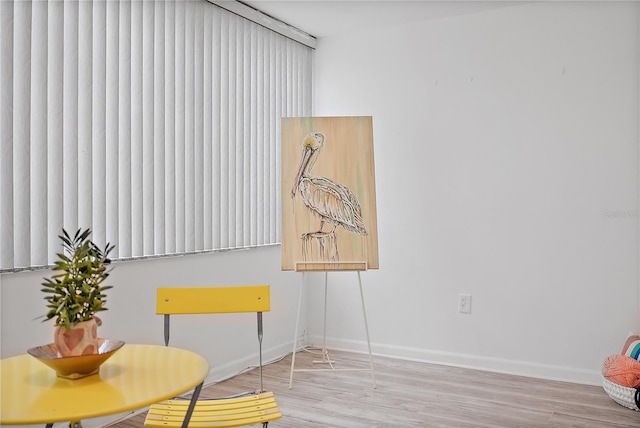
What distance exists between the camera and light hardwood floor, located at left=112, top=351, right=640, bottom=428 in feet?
10.6

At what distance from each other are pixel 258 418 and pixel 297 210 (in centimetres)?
212

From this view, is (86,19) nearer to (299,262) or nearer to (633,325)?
(299,262)

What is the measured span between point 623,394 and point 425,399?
1.08m

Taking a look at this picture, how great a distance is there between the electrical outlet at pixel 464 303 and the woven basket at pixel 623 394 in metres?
1.04

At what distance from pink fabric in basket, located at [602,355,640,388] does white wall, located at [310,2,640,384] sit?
1.44 ft

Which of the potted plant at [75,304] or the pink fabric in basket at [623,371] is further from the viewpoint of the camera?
the pink fabric in basket at [623,371]

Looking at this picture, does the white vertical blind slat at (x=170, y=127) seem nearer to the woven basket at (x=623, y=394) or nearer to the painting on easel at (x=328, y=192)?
the painting on easel at (x=328, y=192)

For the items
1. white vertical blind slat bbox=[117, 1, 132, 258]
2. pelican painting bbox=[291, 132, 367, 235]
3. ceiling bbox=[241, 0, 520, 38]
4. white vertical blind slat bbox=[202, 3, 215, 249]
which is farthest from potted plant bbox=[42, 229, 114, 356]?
ceiling bbox=[241, 0, 520, 38]

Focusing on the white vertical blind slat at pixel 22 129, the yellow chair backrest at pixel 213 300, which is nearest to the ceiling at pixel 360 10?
the white vertical blind slat at pixel 22 129

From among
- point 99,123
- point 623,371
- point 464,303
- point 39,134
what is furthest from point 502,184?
point 39,134

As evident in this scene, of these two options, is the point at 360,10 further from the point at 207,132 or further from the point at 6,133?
the point at 6,133

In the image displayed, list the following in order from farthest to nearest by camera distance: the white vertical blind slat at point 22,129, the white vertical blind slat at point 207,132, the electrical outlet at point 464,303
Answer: the electrical outlet at point 464,303
the white vertical blind slat at point 207,132
the white vertical blind slat at point 22,129

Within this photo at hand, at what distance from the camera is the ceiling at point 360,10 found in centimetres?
411

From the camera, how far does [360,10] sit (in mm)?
4273
